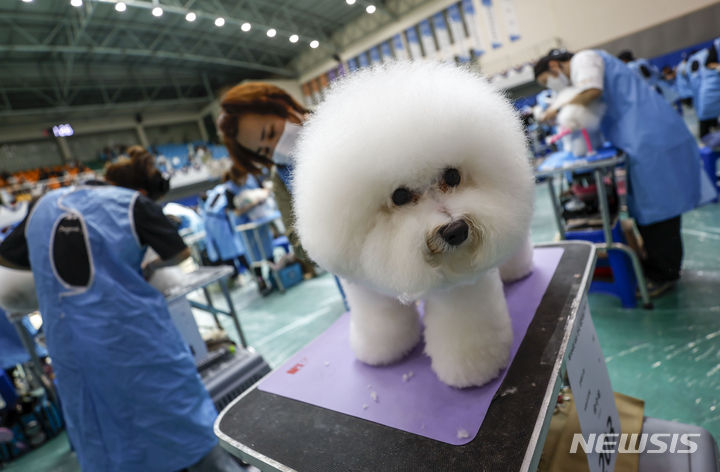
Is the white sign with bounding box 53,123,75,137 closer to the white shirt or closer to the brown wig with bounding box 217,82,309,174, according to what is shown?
the brown wig with bounding box 217,82,309,174

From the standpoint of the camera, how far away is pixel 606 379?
3.17 feet

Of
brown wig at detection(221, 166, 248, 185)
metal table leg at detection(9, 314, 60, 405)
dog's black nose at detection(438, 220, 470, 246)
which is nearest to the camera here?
dog's black nose at detection(438, 220, 470, 246)

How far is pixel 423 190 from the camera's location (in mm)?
580

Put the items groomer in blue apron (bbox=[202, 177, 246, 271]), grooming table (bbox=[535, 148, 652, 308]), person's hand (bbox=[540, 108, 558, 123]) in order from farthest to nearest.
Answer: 1. groomer in blue apron (bbox=[202, 177, 246, 271])
2. person's hand (bbox=[540, 108, 558, 123])
3. grooming table (bbox=[535, 148, 652, 308])

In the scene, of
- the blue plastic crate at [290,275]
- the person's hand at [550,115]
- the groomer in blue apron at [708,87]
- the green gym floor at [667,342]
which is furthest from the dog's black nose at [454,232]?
the groomer in blue apron at [708,87]

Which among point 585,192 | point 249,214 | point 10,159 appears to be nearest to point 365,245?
point 585,192

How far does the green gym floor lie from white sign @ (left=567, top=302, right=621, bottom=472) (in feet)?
2.02

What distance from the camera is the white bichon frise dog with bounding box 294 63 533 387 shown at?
55 cm

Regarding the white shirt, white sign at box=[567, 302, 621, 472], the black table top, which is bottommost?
white sign at box=[567, 302, 621, 472]

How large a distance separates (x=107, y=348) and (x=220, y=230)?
3659 mm

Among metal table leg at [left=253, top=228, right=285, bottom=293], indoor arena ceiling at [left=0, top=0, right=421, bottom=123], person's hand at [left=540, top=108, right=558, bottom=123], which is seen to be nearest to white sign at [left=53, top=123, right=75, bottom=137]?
indoor arena ceiling at [left=0, top=0, right=421, bottom=123]

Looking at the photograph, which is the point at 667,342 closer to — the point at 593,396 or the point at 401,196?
the point at 593,396

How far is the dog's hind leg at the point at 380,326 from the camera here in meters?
0.77

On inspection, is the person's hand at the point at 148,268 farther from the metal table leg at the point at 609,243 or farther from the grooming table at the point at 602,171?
the metal table leg at the point at 609,243
